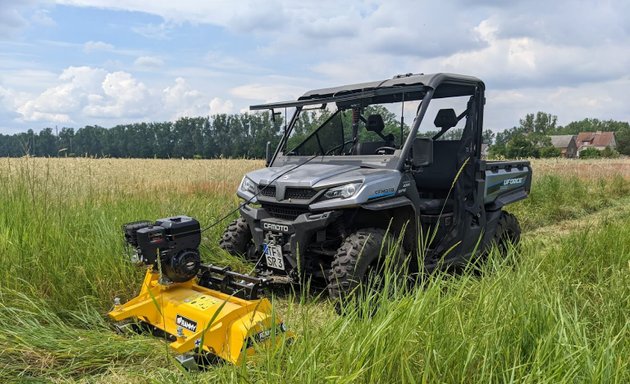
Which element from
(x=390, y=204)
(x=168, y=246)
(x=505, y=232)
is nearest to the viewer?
(x=168, y=246)

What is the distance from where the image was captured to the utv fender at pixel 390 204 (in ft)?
13.4

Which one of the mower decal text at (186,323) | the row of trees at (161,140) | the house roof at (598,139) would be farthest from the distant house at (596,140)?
the mower decal text at (186,323)

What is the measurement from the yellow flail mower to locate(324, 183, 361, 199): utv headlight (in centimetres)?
96

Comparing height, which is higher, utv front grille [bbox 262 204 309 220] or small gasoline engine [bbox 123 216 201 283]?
utv front grille [bbox 262 204 309 220]

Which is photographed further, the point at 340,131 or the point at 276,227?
the point at 340,131

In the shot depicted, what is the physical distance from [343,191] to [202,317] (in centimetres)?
152

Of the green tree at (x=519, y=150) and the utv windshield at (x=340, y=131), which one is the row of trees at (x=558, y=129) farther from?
the utv windshield at (x=340, y=131)

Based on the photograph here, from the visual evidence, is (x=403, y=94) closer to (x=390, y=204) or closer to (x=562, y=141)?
(x=390, y=204)

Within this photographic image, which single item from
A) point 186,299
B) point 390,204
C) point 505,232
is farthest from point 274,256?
point 505,232

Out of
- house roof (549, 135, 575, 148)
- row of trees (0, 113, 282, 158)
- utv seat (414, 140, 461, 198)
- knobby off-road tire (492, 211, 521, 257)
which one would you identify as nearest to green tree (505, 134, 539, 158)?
row of trees (0, 113, 282, 158)

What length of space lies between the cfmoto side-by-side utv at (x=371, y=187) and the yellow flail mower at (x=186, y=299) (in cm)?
57

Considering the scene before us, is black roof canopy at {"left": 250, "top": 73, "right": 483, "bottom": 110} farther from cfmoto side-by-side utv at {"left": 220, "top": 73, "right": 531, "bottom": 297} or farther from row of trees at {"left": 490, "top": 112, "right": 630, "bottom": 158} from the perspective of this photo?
row of trees at {"left": 490, "top": 112, "right": 630, "bottom": 158}

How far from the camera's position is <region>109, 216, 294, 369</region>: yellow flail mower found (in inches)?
122

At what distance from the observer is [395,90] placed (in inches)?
174
